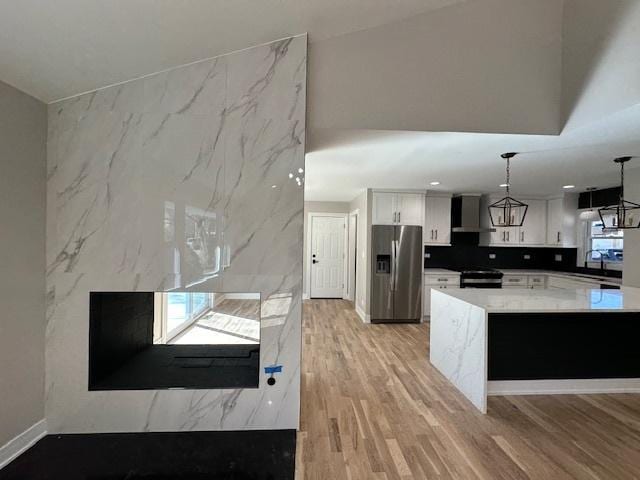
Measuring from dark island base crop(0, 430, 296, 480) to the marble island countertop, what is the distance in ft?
6.23

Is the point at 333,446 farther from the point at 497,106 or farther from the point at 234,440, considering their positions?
the point at 497,106

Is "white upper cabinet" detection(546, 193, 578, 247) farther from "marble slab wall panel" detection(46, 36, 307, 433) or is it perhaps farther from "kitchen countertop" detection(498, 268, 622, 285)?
"marble slab wall panel" detection(46, 36, 307, 433)

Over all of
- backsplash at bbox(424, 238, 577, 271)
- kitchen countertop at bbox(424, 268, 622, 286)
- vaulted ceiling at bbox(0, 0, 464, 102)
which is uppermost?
vaulted ceiling at bbox(0, 0, 464, 102)

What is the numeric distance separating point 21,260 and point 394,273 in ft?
14.8

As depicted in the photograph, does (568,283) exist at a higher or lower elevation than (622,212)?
lower

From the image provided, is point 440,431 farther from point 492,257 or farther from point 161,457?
point 492,257

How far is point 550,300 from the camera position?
9.50ft

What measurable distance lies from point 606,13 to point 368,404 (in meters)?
3.31

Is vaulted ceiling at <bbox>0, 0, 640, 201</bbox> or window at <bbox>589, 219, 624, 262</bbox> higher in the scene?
vaulted ceiling at <bbox>0, 0, 640, 201</bbox>

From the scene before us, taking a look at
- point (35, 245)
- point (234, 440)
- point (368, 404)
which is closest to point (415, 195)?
point (368, 404)

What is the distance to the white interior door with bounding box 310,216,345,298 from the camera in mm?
7055

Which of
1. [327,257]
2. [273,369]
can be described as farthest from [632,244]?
[327,257]

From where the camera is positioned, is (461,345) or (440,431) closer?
(440,431)

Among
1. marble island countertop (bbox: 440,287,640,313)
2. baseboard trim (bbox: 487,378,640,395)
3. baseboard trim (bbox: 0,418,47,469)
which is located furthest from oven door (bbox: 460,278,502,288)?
baseboard trim (bbox: 0,418,47,469)
